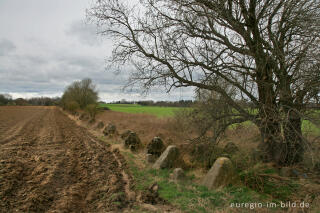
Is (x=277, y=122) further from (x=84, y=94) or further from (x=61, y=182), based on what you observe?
(x=84, y=94)

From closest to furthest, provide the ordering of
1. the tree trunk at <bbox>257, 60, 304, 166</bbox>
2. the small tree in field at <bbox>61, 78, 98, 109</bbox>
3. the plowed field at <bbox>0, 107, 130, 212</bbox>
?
the plowed field at <bbox>0, 107, 130, 212</bbox>
the tree trunk at <bbox>257, 60, 304, 166</bbox>
the small tree in field at <bbox>61, 78, 98, 109</bbox>

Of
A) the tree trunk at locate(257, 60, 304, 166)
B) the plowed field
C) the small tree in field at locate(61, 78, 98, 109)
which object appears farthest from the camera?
the small tree in field at locate(61, 78, 98, 109)

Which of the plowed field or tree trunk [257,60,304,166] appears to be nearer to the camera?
the plowed field

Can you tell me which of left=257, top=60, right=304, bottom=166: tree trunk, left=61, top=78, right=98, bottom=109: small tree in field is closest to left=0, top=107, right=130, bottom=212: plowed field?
left=257, top=60, right=304, bottom=166: tree trunk

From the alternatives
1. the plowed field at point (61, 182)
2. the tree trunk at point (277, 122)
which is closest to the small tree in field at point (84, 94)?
the plowed field at point (61, 182)

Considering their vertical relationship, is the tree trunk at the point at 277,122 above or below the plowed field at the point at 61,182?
above

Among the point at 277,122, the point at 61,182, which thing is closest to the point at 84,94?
the point at 61,182

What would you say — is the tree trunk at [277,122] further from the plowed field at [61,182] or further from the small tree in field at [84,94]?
the small tree in field at [84,94]

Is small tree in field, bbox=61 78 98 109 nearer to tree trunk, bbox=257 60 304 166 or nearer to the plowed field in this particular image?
the plowed field

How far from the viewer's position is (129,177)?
657cm

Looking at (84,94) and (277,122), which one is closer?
(277,122)

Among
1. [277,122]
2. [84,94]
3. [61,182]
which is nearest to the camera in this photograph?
[277,122]

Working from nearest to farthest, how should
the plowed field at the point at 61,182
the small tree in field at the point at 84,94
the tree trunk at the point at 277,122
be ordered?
the plowed field at the point at 61,182 < the tree trunk at the point at 277,122 < the small tree in field at the point at 84,94

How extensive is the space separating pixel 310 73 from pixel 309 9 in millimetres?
2063
